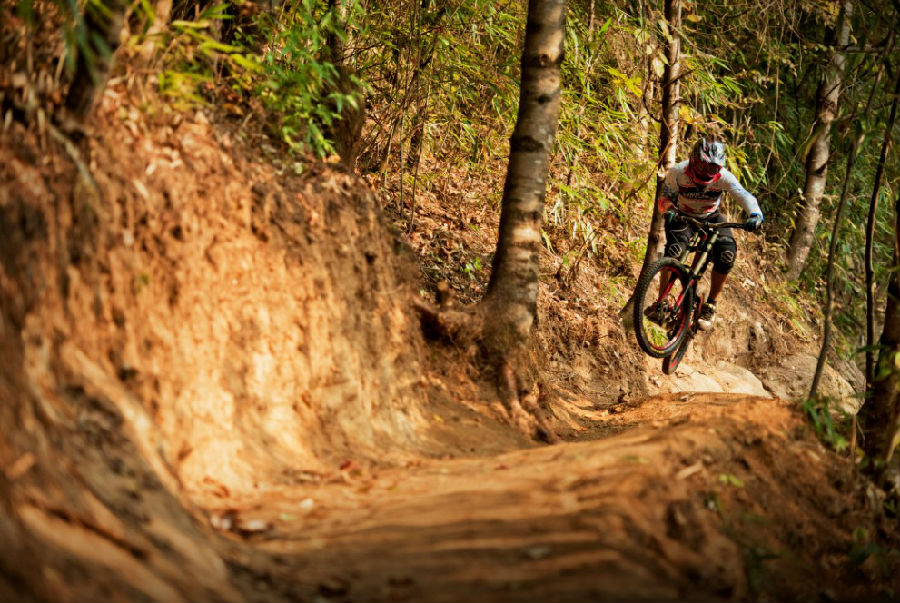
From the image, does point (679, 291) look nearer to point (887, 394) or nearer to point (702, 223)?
point (702, 223)

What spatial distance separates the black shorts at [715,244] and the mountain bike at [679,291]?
0.05 meters

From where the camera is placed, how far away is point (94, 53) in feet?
13.1

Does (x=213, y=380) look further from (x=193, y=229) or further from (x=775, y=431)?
(x=775, y=431)

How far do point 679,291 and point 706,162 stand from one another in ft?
4.12

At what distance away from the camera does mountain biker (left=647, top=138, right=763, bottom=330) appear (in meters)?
7.41

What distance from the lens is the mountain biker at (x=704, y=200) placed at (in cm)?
741

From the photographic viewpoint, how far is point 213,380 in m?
4.37

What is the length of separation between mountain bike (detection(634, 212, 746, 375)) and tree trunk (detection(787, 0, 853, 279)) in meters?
5.55

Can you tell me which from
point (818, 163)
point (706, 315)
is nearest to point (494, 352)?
point (706, 315)

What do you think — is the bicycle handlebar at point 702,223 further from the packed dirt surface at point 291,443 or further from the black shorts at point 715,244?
the packed dirt surface at point 291,443

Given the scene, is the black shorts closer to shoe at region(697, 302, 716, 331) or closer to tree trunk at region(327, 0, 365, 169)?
shoe at region(697, 302, 716, 331)

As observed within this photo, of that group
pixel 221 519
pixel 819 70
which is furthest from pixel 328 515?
pixel 819 70

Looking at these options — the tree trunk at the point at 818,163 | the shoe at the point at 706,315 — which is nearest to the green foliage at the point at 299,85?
the shoe at the point at 706,315

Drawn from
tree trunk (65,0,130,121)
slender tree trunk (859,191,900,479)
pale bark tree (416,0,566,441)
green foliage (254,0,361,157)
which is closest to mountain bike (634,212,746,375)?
pale bark tree (416,0,566,441)
